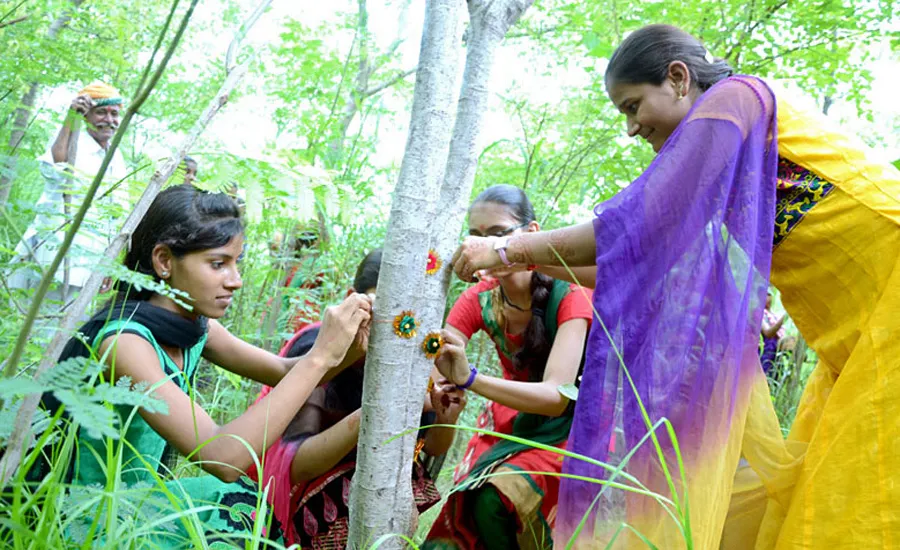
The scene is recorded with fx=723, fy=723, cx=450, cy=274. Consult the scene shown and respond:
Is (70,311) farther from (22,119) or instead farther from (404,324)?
(22,119)

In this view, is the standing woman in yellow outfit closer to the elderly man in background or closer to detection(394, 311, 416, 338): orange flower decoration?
detection(394, 311, 416, 338): orange flower decoration

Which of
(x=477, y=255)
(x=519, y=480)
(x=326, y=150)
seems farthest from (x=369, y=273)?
(x=326, y=150)

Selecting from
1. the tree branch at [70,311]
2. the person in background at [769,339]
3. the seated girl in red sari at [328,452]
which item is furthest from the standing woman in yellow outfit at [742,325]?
the person in background at [769,339]

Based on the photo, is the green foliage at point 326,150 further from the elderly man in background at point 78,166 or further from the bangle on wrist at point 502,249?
the bangle on wrist at point 502,249

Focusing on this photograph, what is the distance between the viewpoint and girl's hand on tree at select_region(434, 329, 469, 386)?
217 centimetres

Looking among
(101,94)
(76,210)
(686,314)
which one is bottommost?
(76,210)

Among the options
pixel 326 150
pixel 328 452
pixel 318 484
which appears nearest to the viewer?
pixel 328 452

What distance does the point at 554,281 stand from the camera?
2783 mm

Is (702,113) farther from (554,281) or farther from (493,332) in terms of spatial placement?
(493,332)

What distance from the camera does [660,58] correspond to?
187 cm

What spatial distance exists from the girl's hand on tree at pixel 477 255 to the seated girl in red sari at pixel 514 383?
166 millimetres

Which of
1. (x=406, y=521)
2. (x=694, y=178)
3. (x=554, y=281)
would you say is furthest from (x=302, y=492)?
(x=694, y=178)

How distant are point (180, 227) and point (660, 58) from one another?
1.39 m

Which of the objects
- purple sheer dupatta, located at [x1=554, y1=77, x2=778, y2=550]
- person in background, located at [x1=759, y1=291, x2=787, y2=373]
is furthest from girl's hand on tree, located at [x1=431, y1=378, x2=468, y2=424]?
person in background, located at [x1=759, y1=291, x2=787, y2=373]
